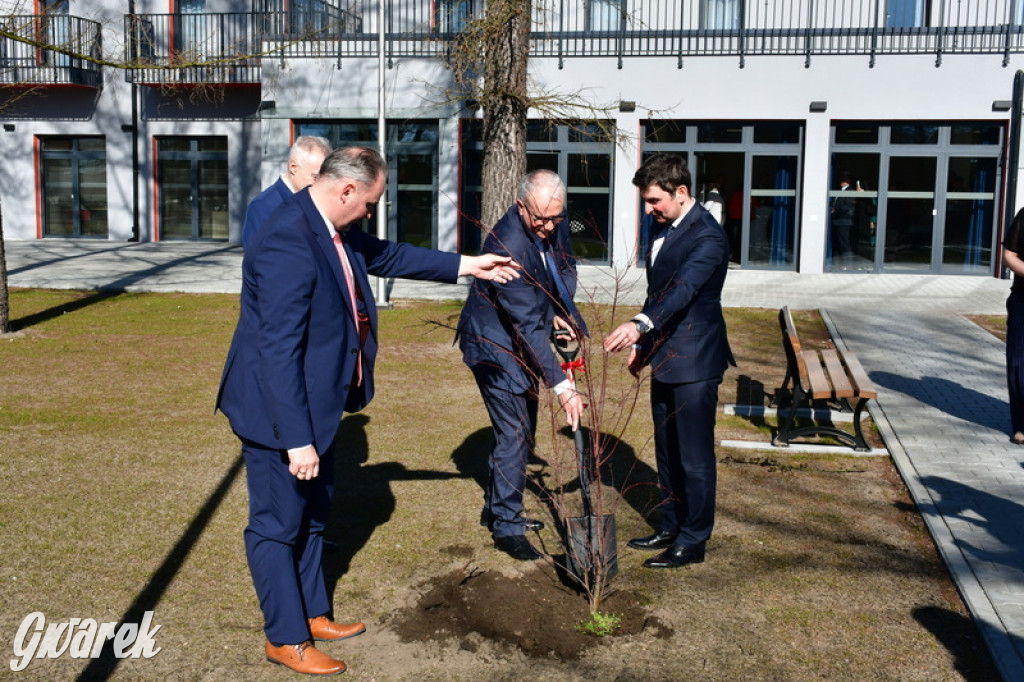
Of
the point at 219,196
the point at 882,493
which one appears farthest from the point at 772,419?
the point at 219,196

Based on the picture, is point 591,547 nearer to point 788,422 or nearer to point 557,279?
point 557,279

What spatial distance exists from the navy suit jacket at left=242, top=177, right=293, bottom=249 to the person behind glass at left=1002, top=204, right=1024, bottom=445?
4857 mm

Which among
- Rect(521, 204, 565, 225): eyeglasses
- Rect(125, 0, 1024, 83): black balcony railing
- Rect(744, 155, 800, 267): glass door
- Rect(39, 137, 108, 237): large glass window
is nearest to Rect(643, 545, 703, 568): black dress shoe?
Rect(521, 204, 565, 225): eyeglasses

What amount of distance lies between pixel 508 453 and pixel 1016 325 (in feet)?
14.1

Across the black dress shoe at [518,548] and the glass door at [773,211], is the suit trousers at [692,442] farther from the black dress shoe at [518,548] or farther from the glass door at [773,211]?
the glass door at [773,211]

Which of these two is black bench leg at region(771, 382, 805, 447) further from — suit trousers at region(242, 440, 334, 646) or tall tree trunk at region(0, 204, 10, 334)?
tall tree trunk at region(0, 204, 10, 334)

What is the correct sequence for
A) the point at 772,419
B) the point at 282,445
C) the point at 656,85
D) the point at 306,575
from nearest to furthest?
the point at 282,445 < the point at 306,575 < the point at 772,419 < the point at 656,85

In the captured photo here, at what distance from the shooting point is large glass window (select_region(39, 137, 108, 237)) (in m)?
27.6

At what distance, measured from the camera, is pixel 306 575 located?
14.1ft

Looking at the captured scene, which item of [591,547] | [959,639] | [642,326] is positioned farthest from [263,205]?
[959,639]

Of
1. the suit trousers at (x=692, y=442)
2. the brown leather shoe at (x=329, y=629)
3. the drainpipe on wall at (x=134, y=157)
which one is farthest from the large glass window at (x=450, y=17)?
the brown leather shoe at (x=329, y=629)

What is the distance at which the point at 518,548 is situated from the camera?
17.1 feet

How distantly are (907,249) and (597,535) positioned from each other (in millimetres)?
18256

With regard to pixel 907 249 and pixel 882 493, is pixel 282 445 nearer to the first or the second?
pixel 882 493
